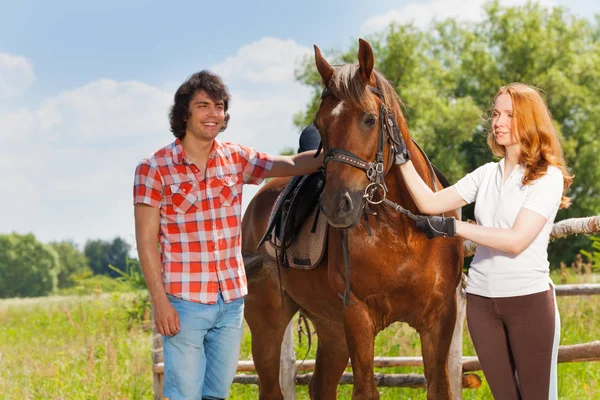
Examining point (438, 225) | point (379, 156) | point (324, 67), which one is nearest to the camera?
point (438, 225)

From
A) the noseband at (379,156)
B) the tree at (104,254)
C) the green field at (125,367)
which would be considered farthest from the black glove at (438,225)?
the tree at (104,254)

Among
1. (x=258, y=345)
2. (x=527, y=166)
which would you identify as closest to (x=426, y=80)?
(x=258, y=345)

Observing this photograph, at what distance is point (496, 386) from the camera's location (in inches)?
134

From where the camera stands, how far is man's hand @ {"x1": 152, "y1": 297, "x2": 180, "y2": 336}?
3.55 meters

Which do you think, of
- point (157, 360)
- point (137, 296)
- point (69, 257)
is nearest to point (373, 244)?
point (157, 360)

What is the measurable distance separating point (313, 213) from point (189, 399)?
1.69 meters

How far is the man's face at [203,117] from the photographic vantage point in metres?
3.71

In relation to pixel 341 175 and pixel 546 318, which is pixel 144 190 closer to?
pixel 341 175

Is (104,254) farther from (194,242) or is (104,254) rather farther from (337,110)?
(337,110)

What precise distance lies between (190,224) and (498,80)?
30161 mm

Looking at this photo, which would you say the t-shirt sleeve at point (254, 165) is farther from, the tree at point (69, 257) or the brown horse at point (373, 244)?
the tree at point (69, 257)

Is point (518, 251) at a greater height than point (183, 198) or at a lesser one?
lesser

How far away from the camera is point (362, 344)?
4.06 m

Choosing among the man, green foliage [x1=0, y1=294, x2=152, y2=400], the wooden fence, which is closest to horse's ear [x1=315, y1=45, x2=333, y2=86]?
the man
